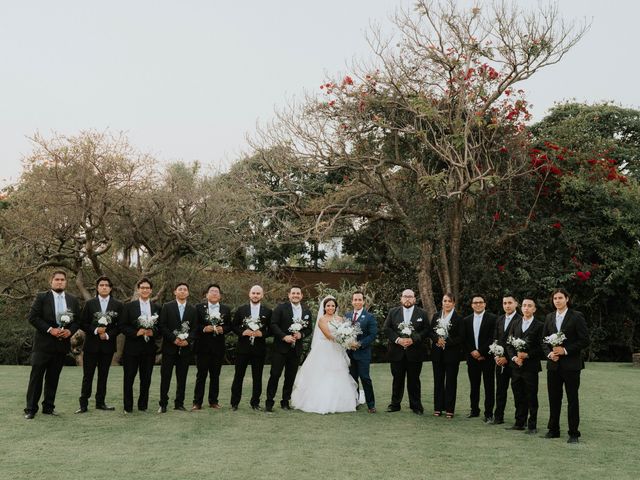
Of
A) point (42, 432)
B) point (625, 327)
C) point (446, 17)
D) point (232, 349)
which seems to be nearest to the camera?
point (42, 432)

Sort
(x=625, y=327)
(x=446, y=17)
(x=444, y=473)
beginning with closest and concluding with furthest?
(x=444, y=473) → (x=446, y=17) → (x=625, y=327)

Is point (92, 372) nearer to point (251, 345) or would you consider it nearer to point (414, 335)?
point (251, 345)

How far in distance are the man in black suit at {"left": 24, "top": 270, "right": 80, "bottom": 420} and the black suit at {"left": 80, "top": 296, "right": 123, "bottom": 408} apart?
0.26 meters

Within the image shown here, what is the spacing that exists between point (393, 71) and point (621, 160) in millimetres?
9292

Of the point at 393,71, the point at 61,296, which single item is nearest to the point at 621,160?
the point at 393,71

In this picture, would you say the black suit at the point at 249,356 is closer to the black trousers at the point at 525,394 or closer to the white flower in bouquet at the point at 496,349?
the white flower in bouquet at the point at 496,349

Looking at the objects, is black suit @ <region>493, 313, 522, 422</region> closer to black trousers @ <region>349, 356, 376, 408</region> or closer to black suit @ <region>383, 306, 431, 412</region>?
black suit @ <region>383, 306, 431, 412</region>

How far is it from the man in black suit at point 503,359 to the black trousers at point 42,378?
558 centimetres

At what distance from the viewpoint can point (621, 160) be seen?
75.9 ft

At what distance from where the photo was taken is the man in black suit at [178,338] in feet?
31.7

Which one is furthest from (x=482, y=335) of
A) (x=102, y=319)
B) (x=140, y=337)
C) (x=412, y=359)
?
(x=102, y=319)

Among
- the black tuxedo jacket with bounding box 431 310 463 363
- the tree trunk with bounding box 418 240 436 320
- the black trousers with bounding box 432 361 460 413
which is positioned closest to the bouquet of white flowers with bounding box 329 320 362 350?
the black tuxedo jacket with bounding box 431 310 463 363

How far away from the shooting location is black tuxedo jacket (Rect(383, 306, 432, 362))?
10031 mm

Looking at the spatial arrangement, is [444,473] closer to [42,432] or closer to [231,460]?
[231,460]
